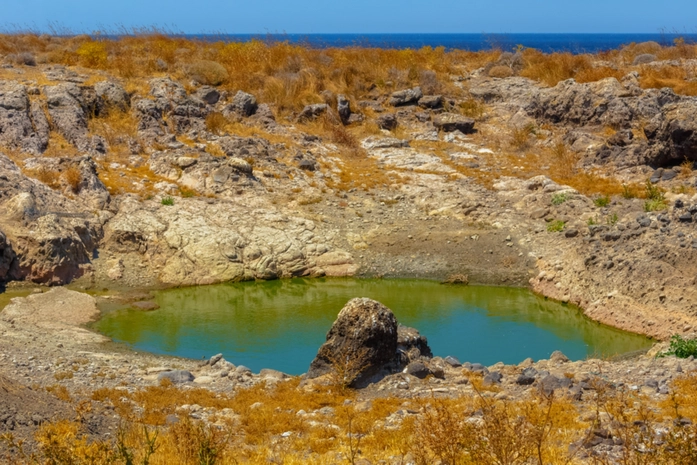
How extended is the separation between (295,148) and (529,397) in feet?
55.3

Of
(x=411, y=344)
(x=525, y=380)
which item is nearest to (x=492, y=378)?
(x=525, y=380)

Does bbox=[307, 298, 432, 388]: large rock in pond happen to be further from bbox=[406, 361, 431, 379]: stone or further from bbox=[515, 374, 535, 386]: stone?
bbox=[515, 374, 535, 386]: stone

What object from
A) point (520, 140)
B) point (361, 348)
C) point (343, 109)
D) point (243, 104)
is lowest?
point (361, 348)

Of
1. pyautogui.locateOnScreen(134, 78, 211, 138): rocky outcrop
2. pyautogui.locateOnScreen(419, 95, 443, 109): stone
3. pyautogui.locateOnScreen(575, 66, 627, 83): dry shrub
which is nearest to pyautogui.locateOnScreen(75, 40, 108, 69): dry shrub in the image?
pyautogui.locateOnScreen(134, 78, 211, 138): rocky outcrop

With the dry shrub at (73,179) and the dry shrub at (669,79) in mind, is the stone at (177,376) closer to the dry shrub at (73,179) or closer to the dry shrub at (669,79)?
the dry shrub at (73,179)

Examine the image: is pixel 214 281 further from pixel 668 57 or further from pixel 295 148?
pixel 668 57

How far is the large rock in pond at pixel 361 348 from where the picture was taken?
1134 centimetres

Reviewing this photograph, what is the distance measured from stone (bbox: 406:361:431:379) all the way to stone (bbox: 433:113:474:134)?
18.3 metres

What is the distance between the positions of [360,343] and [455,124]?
18.6 meters

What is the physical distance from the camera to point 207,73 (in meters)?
29.5

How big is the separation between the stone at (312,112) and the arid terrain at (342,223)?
6cm

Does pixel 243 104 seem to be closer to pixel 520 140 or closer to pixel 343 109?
pixel 343 109

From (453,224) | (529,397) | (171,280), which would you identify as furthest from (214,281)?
(529,397)

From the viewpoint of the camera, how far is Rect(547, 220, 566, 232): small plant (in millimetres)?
20328
